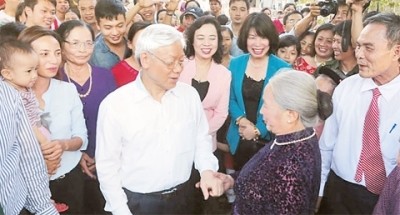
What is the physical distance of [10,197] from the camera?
1700 millimetres

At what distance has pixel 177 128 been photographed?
7.14 feet

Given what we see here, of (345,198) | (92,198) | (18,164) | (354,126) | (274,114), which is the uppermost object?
(274,114)

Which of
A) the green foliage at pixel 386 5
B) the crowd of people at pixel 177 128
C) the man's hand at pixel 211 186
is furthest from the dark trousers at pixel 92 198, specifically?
the green foliage at pixel 386 5

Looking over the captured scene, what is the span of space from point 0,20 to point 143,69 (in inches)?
87.8

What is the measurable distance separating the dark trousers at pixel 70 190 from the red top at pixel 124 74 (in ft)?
2.26

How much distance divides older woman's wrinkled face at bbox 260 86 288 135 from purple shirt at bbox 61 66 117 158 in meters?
1.29

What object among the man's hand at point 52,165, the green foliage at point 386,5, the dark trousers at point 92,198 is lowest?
the dark trousers at point 92,198

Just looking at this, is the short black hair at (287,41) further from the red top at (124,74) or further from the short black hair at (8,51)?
the short black hair at (8,51)

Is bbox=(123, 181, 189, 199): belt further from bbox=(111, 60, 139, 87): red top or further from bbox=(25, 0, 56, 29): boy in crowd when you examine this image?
bbox=(25, 0, 56, 29): boy in crowd

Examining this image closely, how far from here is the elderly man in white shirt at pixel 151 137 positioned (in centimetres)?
206

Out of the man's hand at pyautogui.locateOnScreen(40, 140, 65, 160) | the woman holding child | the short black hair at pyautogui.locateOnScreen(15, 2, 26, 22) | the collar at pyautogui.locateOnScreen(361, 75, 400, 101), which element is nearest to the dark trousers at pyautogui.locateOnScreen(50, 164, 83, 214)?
the woman holding child

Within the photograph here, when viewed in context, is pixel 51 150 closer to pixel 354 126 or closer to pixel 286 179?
pixel 286 179

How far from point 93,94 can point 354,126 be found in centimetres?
157

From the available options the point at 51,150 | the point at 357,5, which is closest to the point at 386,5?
the point at 357,5
